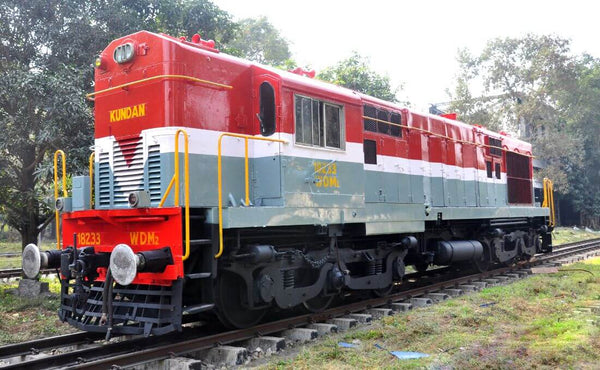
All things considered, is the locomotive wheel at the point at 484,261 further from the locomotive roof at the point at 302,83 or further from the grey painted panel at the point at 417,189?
the locomotive roof at the point at 302,83

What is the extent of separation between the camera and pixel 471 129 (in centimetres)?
1200

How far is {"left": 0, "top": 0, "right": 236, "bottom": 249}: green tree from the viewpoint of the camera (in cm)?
904

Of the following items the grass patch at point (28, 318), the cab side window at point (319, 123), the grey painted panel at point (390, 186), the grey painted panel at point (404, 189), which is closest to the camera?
the cab side window at point (319, 123)

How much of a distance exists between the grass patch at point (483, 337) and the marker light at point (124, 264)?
5.56 feet

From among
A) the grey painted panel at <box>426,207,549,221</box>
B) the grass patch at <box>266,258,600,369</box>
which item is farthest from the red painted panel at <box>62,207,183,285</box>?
the grey painted panel at <box>426,207,549,221</box>

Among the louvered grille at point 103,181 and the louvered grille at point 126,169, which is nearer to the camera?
the louvered grille at point 126,169

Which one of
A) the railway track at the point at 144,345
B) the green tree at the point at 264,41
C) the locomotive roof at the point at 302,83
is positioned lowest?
the railway track at the point at 144,345

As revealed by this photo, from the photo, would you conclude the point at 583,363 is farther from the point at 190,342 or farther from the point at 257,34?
the point at 257,34

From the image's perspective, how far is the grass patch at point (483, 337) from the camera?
515 cm

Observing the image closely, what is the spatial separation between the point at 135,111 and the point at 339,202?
304 centimetres

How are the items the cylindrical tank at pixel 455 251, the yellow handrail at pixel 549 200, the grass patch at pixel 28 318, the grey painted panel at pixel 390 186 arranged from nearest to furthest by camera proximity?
the grass patch at pixel 28 318, the grey painted panel at pixel 390 186, the cylindrical tank at pixel 455 251, the yellow handrail at pixel 549 200

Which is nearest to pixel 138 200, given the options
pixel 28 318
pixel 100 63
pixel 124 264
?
pixel 124 264

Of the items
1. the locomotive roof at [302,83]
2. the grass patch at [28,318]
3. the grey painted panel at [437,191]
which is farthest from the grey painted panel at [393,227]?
the grass patch at [28,318]

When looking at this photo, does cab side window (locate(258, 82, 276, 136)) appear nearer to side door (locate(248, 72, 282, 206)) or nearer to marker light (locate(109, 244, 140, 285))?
side door (locate(248, 72, 282, 206))
